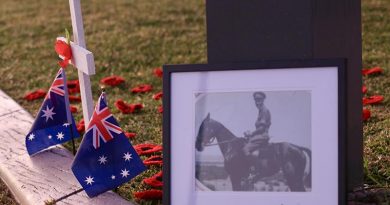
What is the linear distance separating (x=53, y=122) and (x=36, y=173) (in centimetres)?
30

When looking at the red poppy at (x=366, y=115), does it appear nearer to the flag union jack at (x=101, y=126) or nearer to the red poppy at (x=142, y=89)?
the flag union jack at (x=101, y=126)

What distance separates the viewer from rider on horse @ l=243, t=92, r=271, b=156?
2.91 meters

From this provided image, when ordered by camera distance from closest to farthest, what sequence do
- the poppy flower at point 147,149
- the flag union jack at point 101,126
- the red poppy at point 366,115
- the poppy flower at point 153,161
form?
the flag union jack at point 101,126 < the poppy flower at point 153,161 < the poppy flower at point 147,149 < the red poppy at point 366,115

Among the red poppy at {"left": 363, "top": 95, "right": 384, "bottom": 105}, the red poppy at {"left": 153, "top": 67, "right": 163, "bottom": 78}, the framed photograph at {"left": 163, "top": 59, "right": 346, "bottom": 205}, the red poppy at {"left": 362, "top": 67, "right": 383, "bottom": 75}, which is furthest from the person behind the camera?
the red poppy at {"left": 153, "top": 67, "right": 163, "bottom": 78}

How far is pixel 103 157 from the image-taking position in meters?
3.53

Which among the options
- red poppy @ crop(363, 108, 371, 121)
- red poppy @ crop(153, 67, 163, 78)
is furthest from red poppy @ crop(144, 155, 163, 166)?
red poppy @ crop(153, 67, 163, 78)

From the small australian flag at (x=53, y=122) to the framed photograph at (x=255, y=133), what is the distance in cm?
127

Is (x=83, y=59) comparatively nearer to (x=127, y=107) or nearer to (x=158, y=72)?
(x=127, y=107)

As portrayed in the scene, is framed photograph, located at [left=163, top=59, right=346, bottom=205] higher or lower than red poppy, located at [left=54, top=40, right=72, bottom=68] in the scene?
lower

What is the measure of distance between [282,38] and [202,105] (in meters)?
0.50

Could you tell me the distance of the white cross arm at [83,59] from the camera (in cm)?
370

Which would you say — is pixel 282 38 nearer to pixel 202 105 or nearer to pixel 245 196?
pixel 202 105

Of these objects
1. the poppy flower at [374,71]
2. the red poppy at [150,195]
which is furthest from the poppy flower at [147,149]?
the poppy flower at [374,71]

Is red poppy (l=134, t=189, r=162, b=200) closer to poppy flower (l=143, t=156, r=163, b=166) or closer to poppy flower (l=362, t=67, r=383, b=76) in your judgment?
poppy flower (l=143, t=156, r=163, b=166)
